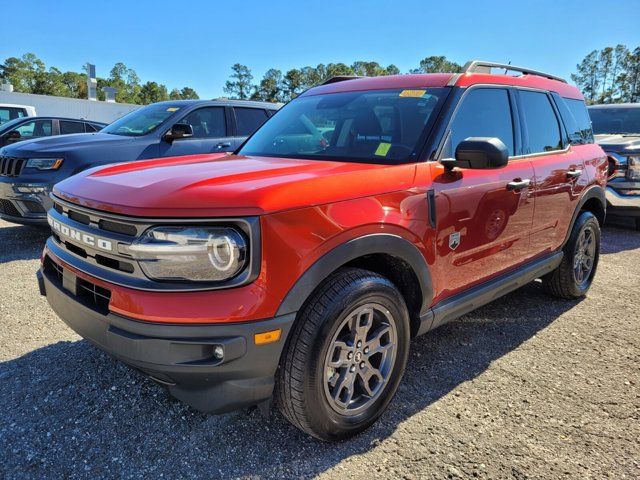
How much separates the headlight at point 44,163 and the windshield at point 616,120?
9221 millimetres

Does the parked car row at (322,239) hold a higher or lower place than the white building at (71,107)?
lower

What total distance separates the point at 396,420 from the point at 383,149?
1.51 meters

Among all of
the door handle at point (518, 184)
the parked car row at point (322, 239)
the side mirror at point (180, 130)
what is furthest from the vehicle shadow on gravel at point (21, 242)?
the door handle at point (518, 184)

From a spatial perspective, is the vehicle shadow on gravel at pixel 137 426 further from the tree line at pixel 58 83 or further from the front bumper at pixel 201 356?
the tree line at pixel 58 83

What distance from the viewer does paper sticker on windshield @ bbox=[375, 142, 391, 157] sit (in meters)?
2.68

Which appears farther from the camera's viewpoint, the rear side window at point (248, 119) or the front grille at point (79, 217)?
the rear side window at point (248, 119)

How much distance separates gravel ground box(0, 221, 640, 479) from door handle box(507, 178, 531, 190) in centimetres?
116

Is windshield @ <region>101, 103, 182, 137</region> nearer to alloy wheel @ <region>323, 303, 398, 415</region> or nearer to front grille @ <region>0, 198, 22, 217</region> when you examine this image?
front grille @ <region>0, 198, 22, 217</region>

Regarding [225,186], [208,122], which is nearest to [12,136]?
[208,122]

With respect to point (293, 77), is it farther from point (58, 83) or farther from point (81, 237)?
point (81, 237)

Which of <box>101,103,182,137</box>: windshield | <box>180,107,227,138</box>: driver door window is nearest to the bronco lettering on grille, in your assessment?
<box>101,103,182,137</box>: windshield

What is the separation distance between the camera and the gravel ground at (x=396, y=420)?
2150mm

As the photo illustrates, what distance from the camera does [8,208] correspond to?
5.53 metres

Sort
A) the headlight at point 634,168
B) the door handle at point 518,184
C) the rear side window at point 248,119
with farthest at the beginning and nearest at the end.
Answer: the headlight at point 634,168
the rear side window at point 248,119
the door handle at point 518,184
